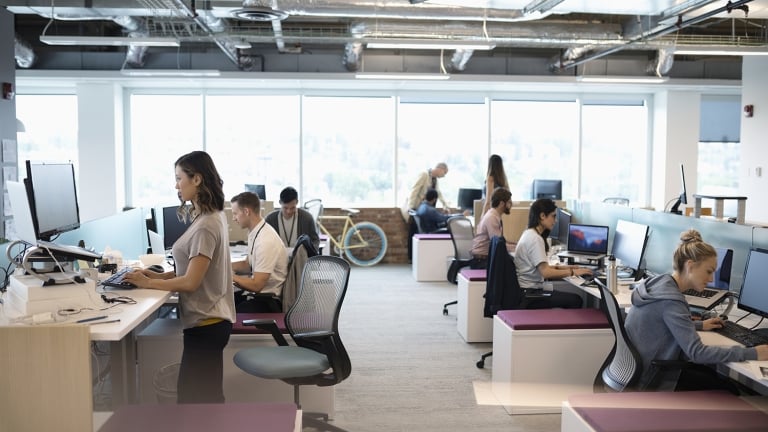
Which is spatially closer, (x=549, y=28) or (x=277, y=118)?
(x=549, y=28)

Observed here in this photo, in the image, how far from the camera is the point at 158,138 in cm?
1188

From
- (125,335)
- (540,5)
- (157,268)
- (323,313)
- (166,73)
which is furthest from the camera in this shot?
(166,73)

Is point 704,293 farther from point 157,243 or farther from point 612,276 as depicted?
point 157,243

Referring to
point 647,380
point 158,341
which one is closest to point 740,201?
point 647,380

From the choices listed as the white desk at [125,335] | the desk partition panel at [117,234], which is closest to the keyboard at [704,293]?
the white desk at [125,335]

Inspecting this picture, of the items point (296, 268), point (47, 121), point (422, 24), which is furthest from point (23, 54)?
point (296, 268)

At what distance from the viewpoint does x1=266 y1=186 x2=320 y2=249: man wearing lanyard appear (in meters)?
6.39

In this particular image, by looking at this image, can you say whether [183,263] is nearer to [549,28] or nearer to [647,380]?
[647,380]

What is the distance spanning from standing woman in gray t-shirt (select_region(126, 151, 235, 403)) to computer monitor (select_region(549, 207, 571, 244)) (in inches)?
170

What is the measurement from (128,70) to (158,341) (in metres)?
6.56

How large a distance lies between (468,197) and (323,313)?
7.40 metres

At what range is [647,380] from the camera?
360 cm

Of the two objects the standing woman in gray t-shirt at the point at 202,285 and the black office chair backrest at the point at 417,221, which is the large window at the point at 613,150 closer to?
the black office chair backrest at the point at 417,221

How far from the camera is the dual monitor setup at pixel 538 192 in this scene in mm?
10914
